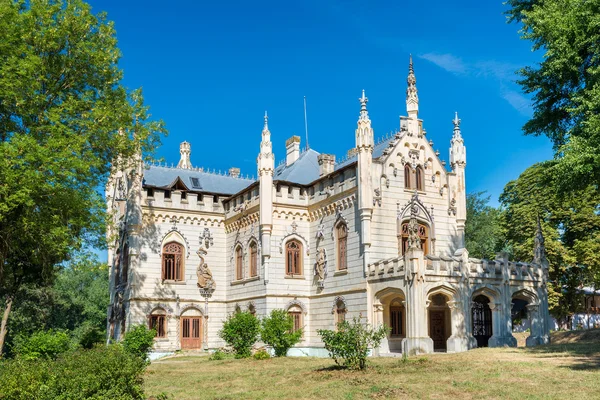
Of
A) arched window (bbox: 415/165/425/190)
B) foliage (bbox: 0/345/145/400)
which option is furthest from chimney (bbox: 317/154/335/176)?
foliage (bbox: 0/345/145/400)

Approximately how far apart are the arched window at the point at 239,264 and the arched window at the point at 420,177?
10.8m

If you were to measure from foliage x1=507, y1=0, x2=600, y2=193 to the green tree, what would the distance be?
623 inches

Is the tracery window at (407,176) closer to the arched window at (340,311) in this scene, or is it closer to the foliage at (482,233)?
the arched window at (340,311)

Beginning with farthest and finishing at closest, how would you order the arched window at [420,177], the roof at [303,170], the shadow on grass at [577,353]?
the roof at [303,170] < the arched window at [420,177] < the shadow on grass at [577,353]

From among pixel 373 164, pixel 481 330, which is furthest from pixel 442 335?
pixel 373 164

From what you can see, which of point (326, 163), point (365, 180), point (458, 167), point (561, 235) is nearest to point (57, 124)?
point (365, 180)

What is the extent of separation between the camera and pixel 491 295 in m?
30.2

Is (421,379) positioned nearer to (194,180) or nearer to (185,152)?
(194,180)

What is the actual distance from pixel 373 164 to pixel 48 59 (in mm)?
15191

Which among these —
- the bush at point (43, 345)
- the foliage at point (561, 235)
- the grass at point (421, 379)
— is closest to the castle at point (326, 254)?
the bush at point (43, 345)

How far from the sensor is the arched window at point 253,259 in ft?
119

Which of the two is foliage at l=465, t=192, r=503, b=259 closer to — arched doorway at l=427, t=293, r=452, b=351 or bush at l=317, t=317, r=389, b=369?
arched doorway at l=427, t=293, r=452, b=351

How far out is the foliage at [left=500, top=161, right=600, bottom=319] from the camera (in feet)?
130

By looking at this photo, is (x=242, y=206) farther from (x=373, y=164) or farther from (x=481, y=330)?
(x=481, y=330)
